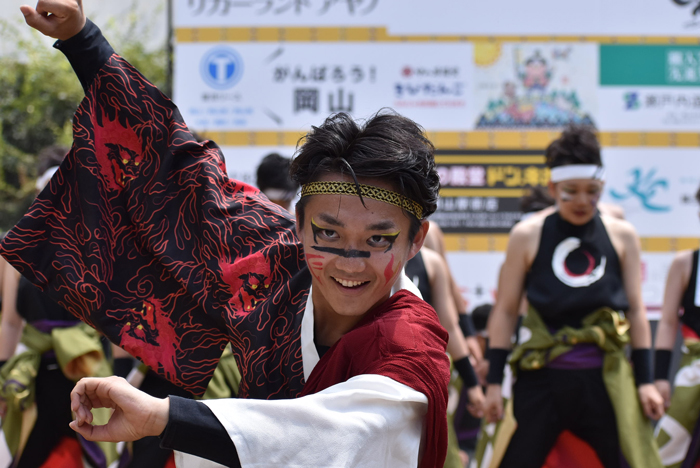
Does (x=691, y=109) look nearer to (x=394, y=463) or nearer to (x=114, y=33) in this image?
(x=394, y=463)

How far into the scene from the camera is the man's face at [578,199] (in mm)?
3912

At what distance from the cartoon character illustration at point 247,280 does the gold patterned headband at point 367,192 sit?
0.27 meters

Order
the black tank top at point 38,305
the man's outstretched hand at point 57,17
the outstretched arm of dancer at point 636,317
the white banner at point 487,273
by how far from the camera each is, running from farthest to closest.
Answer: the white banner at point 487,273
the black tank top at point 38,305
the outstretched arm of dancer at point 636,317
the man's outstretched hand at point 57,17

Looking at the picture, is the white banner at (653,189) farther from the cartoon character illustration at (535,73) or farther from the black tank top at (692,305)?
the black tank top at (692,305)

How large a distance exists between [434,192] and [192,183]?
590 mm

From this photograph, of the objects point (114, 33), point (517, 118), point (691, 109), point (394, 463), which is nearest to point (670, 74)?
point (691, 109)

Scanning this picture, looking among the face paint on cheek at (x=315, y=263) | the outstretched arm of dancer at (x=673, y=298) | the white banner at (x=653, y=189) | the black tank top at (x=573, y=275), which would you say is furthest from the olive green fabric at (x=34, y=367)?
the white banner at (x=653, y=189)

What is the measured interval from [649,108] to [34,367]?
14.2 ft

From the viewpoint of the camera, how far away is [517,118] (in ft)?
19.1

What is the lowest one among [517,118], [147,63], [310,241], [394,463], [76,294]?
[394,463]

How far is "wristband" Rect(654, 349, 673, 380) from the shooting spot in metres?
4.08

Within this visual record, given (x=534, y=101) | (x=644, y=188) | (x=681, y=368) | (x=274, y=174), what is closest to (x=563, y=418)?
(x=681, y=368)

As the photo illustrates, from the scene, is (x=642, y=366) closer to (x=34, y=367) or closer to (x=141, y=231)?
(x=141, y=231)

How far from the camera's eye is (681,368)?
4137 mm
